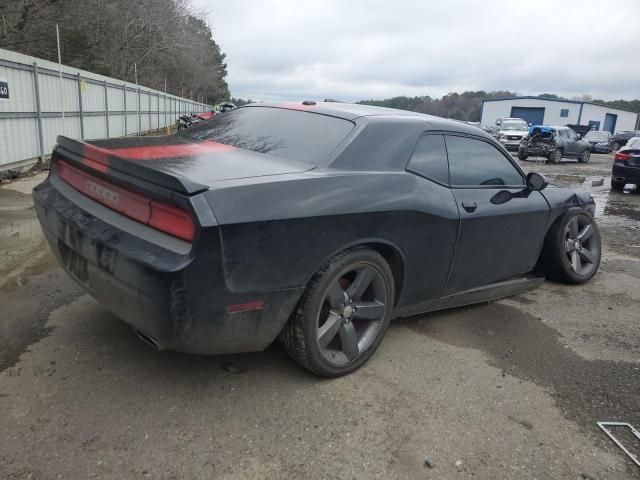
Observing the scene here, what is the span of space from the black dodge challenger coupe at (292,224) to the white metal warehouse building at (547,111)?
6501 cm

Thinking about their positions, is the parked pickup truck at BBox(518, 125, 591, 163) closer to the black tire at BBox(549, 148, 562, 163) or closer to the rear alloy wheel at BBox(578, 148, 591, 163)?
the black tire at BBox(549, 148, 562, 163)

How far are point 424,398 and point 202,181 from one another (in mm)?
1653

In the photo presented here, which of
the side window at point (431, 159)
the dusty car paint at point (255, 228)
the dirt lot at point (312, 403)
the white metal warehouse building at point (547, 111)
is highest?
the white metal warehouse building at point (547, 111)

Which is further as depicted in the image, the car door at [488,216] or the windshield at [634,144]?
the windshield at [634,144]

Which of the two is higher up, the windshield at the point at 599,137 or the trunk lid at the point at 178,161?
the windshield at the point at 599,137

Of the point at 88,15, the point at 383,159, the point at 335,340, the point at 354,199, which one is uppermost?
the point at 88,15

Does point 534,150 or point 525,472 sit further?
point 534,150

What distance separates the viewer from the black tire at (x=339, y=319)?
8.57ft

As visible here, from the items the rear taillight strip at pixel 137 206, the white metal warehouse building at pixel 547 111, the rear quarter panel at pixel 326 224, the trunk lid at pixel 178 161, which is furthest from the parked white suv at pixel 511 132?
the white metal warehouse building at pixel 547 111

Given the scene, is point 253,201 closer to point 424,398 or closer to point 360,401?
point 360,401

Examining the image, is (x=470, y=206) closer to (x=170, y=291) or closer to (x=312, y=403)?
(x=312, y=403)

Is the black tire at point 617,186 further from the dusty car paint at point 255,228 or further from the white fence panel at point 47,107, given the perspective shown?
the white fence panel at point 47,107

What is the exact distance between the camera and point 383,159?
9.84ft

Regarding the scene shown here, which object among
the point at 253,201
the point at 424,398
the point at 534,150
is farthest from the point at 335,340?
the point at 534,150
